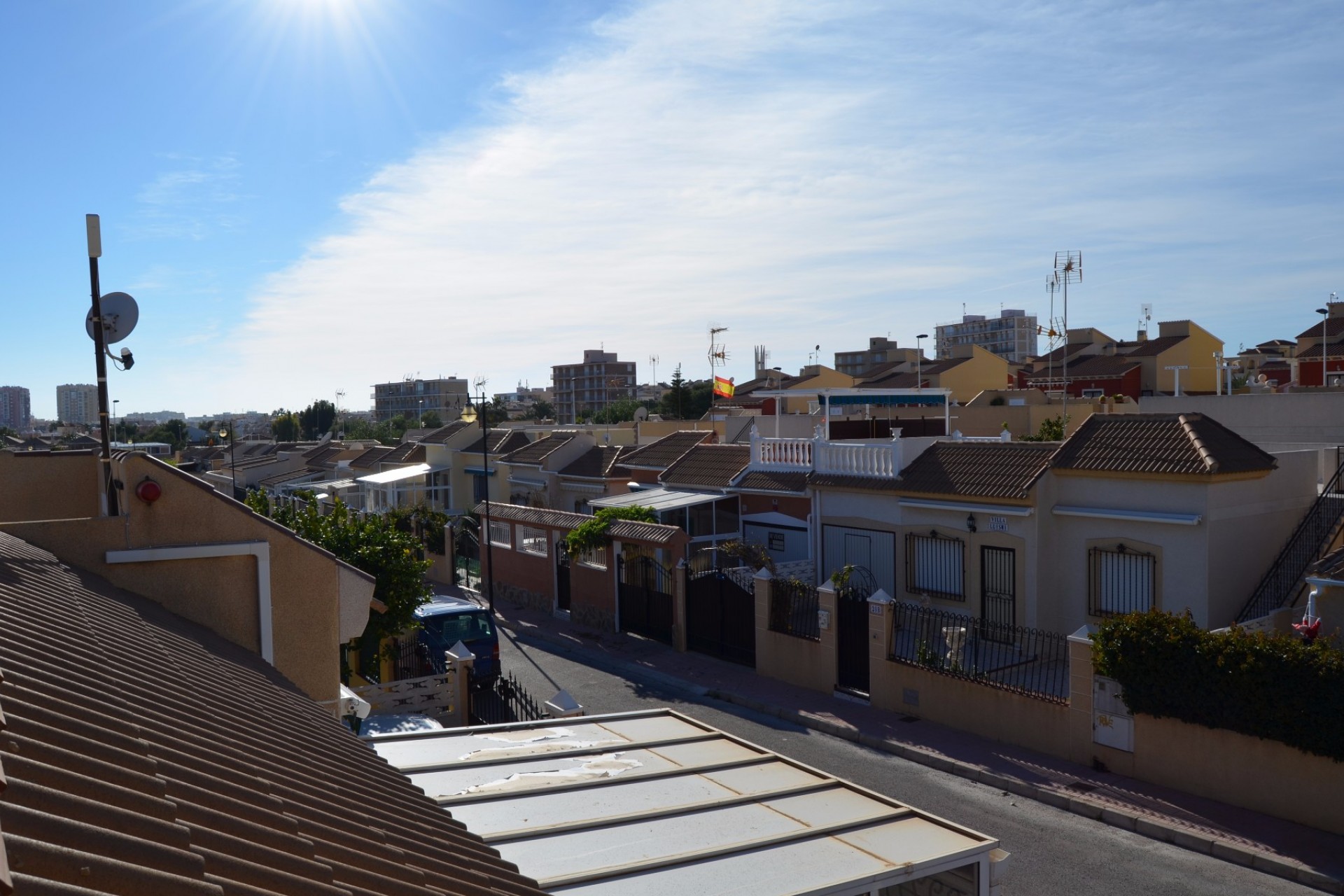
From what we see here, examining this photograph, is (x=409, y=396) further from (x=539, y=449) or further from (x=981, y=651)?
(x=981, y=651)

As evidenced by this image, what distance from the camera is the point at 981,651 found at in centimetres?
1847

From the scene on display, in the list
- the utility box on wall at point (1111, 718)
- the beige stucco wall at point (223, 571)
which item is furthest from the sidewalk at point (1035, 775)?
the beige stucco wall at point (223, 571)

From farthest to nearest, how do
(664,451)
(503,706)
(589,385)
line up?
(589,385) < (664,451) < (503,706)

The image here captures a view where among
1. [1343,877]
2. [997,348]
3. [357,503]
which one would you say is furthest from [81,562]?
[997,348]

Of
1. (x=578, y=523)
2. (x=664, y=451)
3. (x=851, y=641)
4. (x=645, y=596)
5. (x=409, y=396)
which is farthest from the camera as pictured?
(x=409, y=396)

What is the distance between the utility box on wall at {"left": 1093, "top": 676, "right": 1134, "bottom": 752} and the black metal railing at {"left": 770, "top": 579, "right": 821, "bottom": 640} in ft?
20.5

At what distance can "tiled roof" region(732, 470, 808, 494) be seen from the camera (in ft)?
78.6

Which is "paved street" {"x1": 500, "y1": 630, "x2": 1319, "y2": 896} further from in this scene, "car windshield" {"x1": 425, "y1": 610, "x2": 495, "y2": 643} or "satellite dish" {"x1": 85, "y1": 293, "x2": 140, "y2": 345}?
"satellite dish" {"x1": 85, "y1": 293, "x2": 140, "y2": 345}

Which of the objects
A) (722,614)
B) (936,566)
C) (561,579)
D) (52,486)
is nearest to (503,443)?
(561,579)

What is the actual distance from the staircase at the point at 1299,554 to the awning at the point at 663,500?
39.5 ft

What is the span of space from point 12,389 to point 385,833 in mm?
205207

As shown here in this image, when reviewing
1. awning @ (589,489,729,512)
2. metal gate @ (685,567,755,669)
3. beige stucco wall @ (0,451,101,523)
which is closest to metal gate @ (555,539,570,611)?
awning @ (589,489,729,512)

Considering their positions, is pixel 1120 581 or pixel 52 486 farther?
pixel 1120 581

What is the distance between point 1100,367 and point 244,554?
1931 inches
